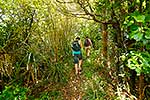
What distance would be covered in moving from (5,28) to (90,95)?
2902mm

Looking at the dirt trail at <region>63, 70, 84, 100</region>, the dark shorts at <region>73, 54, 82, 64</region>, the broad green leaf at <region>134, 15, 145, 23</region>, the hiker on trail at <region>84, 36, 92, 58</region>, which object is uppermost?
the broad green leaf at <region>134, 15, 145, 23</region>

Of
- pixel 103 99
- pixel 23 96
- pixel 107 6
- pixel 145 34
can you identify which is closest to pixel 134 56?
pixel 145 34

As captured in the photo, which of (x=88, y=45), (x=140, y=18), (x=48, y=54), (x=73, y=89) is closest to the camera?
(x=140, y=18)

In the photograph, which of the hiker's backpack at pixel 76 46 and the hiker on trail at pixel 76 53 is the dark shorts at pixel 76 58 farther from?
the hiker's backpack at pixel 76 46

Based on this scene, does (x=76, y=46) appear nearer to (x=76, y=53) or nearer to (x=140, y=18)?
(x=76, y=53)

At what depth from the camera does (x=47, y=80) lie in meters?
7.51

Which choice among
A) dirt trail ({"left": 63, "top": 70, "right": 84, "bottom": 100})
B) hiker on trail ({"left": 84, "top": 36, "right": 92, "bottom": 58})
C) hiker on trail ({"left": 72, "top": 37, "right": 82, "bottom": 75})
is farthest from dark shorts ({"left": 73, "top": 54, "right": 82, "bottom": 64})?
hiker on trail ({"left": 84, "top": 36, "right": 92, "bottom": 58})

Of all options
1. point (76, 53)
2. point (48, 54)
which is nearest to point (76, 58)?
point (76, 53)

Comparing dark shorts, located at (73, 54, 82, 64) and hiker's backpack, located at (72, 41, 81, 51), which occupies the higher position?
hiker's backpack, located at (72, 41, 81, 51)

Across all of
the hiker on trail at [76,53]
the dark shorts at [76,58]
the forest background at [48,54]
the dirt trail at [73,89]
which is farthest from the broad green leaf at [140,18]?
the dark shorts at [76,58]

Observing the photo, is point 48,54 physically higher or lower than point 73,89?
higher

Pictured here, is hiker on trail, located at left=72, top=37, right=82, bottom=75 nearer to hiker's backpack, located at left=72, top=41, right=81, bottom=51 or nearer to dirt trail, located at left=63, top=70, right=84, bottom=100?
hiker's backpack, located at left=72, top=41, right=81, bottom=51

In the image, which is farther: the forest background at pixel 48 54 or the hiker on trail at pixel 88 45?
the hiker on trail at pixel 88 45

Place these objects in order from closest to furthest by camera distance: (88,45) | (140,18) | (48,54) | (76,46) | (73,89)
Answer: (140,18), (73,89), (48,54), (76,46), (88,45)
